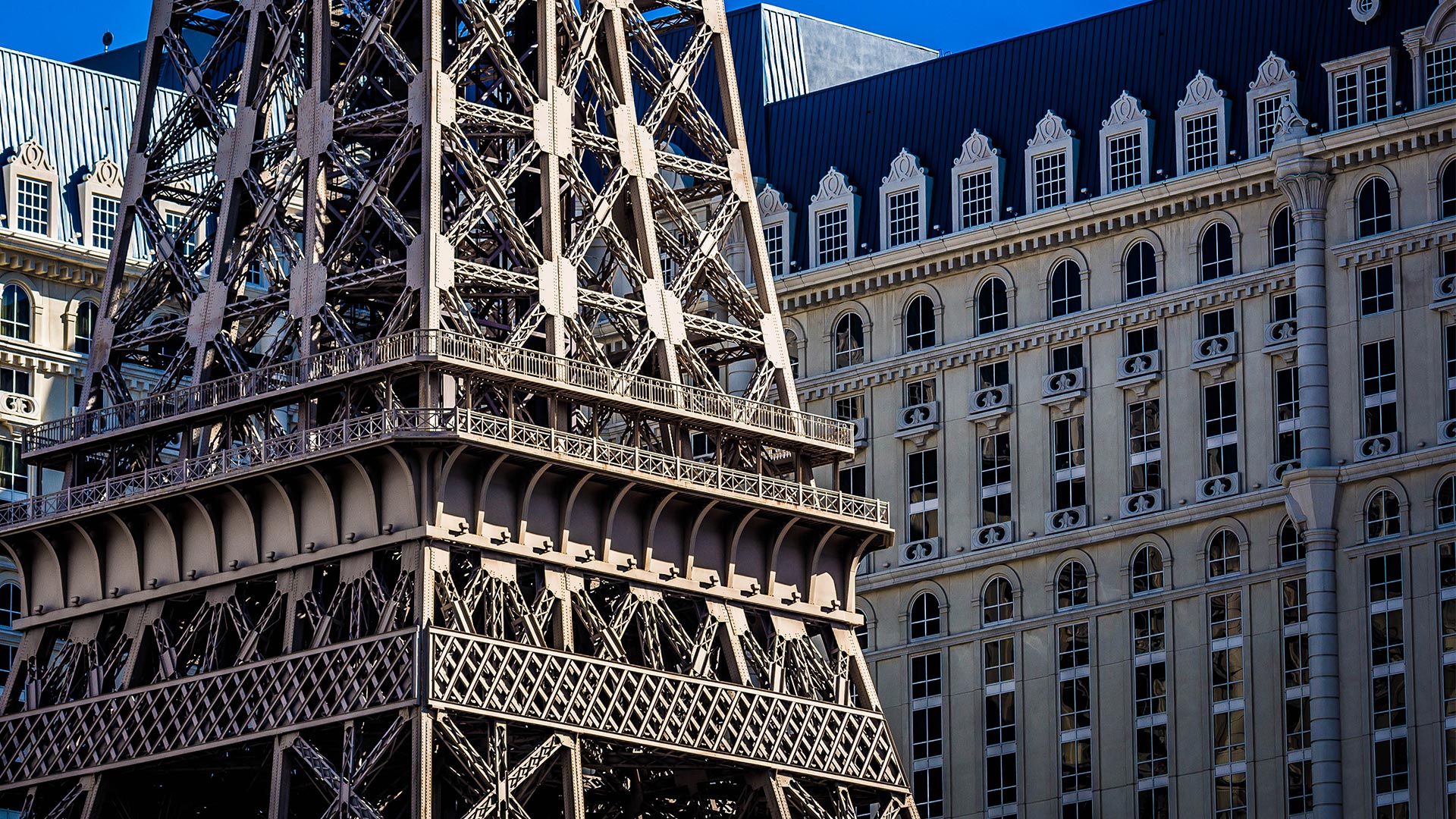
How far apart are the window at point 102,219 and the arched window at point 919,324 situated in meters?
27.5

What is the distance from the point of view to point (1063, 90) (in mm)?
149250

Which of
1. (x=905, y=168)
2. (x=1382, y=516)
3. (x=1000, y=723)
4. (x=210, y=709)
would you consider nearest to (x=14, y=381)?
(x=905, y=168)

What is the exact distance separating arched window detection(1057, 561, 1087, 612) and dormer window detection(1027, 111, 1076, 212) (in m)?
12.4

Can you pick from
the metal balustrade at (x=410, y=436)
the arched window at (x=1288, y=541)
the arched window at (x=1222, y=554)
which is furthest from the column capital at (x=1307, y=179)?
the metal balustrade at (x=410, y=436)

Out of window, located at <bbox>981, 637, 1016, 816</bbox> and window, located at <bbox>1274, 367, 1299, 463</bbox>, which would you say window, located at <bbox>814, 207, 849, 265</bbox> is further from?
window, located at <bbox>1274, 367, 1299, 463</bbox>

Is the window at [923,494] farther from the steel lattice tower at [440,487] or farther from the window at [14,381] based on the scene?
the window at [14,381]

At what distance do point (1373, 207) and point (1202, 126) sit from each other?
7.59 metres

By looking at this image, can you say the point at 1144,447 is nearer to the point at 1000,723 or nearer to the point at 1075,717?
the point at 1075,717

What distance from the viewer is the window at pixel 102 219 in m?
148

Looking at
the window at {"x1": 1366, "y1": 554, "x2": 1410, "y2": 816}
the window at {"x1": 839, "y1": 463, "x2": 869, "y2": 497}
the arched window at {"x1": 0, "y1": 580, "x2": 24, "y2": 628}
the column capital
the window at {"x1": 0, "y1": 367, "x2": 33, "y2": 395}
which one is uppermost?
the column capital

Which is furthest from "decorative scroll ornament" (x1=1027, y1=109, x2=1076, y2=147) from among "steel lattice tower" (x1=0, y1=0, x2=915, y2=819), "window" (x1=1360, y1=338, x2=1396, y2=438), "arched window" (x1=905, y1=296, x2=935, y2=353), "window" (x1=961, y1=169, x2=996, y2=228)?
"steel lattice tower" (x1=0, y1=0, x2=915, y2=819)

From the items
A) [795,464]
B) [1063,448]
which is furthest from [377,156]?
[1063,448]

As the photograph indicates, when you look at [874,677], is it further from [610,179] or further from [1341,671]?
[610,179]

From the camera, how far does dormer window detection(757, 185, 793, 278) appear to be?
15412cm
